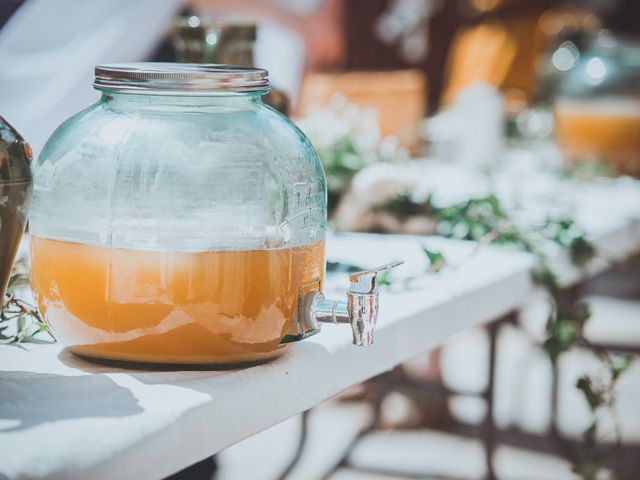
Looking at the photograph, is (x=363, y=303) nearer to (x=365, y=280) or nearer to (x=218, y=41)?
(x=365, y=280)

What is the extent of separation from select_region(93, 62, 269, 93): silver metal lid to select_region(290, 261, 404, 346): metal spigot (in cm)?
16

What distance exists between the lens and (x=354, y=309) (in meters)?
0.70

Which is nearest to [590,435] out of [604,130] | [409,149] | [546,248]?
[546,248]

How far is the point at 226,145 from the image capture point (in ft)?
2.23

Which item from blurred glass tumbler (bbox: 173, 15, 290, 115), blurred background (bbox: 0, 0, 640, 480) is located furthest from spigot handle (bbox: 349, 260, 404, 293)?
blurred background (bbox: 0, 0, 640, 480)

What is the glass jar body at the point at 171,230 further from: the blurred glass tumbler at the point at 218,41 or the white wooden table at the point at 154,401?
the blurred glass tumbler at the point at 218,41

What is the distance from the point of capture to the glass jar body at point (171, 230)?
665 mm

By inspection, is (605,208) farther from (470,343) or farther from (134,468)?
(470,343)

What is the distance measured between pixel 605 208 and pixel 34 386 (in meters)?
1.27

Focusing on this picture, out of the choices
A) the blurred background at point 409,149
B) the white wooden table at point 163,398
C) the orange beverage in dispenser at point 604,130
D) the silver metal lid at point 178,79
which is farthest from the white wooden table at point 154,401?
the orange beverage in dispenser at point 604,130

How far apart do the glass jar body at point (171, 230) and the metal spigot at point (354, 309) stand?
19 millimetres

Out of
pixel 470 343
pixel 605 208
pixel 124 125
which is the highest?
pixel 124 125

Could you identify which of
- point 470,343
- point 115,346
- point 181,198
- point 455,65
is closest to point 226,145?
point 181,198

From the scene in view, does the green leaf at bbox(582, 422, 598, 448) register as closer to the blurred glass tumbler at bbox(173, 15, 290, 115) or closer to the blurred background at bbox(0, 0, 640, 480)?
the blurred background at bbox(0, 0, 640, 480)
